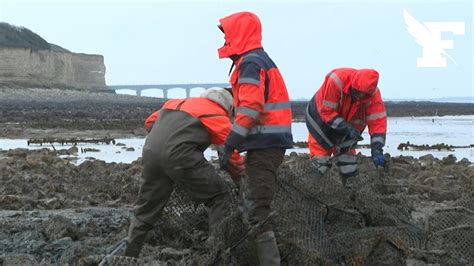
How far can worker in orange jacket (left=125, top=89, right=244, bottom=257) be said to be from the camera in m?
4.72

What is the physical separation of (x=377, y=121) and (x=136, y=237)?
9.49 feet

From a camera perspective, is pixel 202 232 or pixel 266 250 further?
pixel 202 232

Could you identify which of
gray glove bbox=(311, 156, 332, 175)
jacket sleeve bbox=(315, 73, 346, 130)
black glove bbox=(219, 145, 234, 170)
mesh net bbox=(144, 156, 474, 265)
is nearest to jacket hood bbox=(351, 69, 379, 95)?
jacket sleeve bbox=(315, 73, 346, 130)

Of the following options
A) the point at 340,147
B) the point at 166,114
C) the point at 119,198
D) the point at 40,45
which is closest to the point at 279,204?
the point at 166,114

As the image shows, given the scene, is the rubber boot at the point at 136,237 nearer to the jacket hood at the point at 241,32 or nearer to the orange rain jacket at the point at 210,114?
the orange rain jacket at the point at 210,114

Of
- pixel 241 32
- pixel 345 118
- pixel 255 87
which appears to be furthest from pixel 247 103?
pixel 345 118

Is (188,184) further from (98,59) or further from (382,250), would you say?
(98,59)

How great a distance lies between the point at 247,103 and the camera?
4.51m

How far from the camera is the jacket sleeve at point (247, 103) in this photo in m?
4.51

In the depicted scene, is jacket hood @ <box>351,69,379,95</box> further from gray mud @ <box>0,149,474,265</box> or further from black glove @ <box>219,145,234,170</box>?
black glove @ <box>219,145,234,170</box>

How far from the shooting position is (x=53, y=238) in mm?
5746

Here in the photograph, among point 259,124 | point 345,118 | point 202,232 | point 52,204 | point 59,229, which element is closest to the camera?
point 259,124

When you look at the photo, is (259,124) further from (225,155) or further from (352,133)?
(352,133)

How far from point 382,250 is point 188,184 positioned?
1.42m
